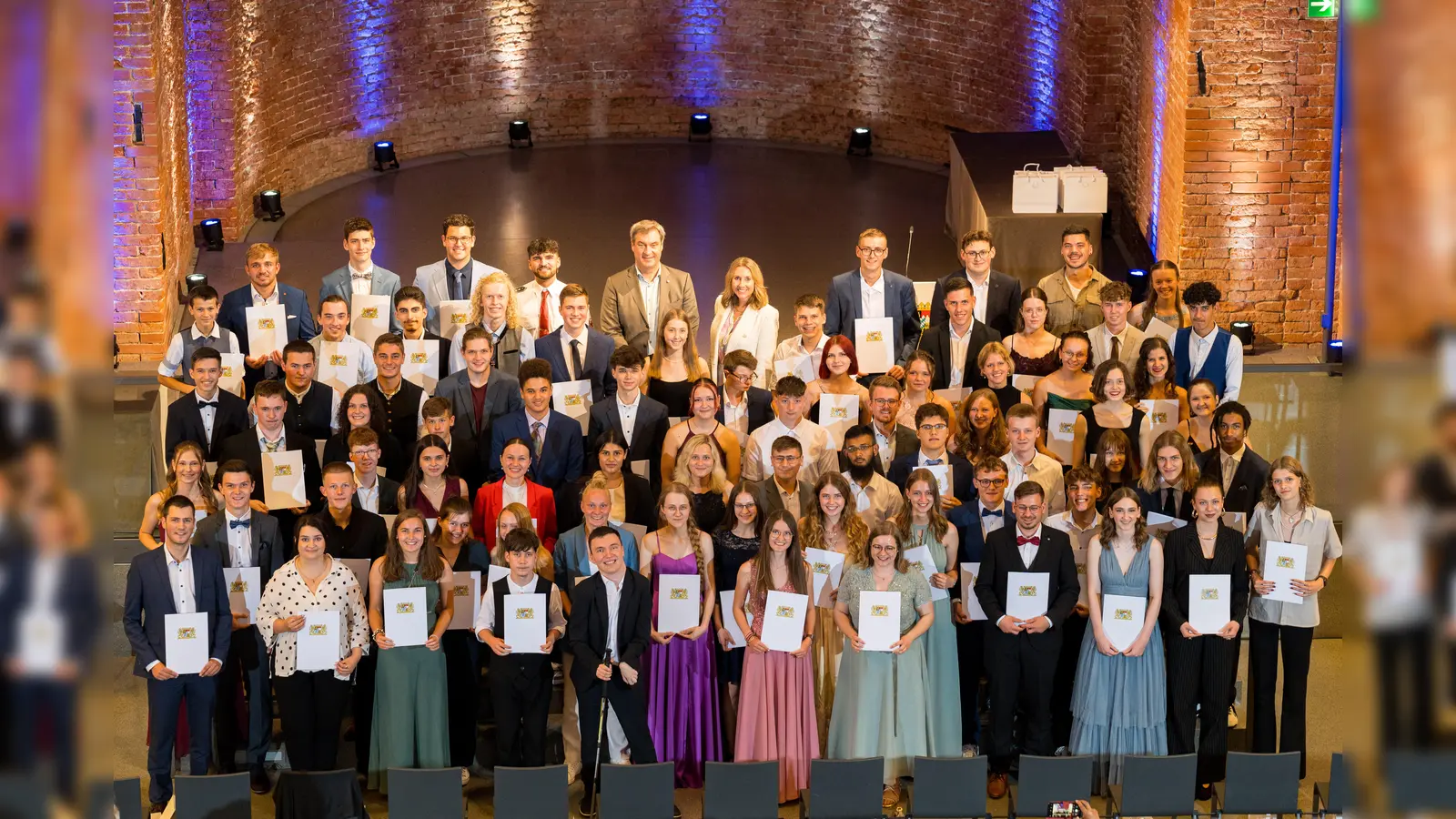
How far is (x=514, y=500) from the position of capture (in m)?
7.45

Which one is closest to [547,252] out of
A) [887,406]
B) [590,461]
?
[590,461]

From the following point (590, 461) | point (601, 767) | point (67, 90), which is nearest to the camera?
point (67, 90)

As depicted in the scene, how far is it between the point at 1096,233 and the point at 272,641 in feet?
23.7

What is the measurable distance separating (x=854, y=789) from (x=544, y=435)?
2.30 meters

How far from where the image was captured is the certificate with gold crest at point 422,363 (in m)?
8.41

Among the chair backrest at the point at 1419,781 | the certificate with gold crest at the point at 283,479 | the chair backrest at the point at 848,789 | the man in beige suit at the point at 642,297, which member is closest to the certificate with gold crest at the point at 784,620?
the chair backrest at the point at 848,789

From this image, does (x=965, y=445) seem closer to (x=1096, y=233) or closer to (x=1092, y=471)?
(x=1092, y=471)

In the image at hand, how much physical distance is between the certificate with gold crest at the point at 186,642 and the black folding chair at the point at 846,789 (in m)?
2.55

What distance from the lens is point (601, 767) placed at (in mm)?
6484

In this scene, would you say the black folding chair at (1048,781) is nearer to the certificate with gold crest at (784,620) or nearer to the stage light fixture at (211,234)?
the certificate with gold crest at (784,620)

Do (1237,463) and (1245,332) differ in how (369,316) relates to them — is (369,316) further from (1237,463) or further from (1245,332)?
(1245,332)

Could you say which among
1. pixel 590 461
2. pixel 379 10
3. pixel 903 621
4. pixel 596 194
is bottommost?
pixel 903 621

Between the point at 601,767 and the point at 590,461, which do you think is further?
the point at 590,461

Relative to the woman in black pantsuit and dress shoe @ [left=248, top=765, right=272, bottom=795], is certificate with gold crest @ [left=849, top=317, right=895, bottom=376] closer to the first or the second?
the woman in black pantsuit
